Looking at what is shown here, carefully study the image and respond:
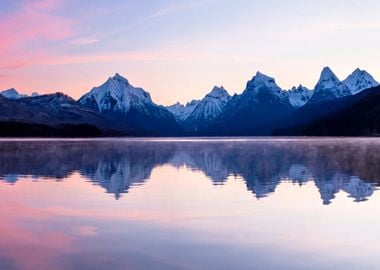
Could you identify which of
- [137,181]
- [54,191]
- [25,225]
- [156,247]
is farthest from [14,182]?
[156,247]

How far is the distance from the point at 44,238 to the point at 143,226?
4.78 metres

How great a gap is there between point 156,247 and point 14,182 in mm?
27158

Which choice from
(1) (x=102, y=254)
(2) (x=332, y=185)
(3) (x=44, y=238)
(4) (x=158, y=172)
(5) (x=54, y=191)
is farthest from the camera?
(4) (x=158, y=172)

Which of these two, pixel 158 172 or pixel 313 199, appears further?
pixel 158 172

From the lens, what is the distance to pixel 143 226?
2492cm

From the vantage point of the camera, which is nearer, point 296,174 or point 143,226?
point 143,226

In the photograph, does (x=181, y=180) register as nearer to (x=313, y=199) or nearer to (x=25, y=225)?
(x=313, y=199)

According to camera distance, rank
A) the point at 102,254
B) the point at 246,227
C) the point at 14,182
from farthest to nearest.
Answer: the point at 14,182 < the point at 246,227 < the point at 102,254

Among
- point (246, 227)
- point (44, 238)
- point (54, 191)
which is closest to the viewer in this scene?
point (44, 238)

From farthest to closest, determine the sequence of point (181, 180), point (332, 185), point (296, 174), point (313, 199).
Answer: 1. point (296, 174)
2. point (181, 180)
3. point (332, 185)
4. point (313, 199)

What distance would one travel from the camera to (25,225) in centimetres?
2500

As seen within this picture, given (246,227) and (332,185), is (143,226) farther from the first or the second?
(332,185)

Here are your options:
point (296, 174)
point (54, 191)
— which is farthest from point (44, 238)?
point (296, 174)

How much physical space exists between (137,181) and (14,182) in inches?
404
